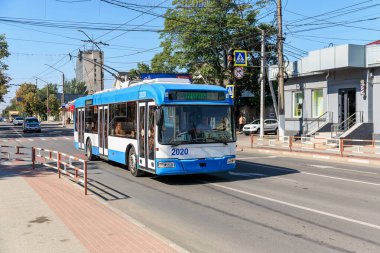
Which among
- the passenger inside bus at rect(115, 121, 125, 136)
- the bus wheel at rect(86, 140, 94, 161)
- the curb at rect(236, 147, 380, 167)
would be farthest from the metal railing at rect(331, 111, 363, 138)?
the passenger inside bus at rect(115, 121, 125, 136)

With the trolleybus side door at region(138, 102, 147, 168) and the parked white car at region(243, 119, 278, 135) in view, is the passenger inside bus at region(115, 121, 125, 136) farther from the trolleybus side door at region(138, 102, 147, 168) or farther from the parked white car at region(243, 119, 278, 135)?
the parked white car at region(243, 119, 278, 135)

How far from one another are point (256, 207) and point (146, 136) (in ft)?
15.2

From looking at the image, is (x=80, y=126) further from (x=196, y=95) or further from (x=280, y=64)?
(x=280, y=64)

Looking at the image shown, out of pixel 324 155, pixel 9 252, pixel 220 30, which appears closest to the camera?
pixel 9 252

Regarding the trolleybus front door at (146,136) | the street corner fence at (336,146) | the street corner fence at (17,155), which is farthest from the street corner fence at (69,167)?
the street corner fence at (336,146)

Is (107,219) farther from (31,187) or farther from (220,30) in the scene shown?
(220,30)

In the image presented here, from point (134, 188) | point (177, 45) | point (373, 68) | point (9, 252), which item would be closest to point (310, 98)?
point (373, 68)

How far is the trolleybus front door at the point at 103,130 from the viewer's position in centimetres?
1641

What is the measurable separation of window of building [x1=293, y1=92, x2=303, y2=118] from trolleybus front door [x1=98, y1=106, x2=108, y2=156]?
18923 mm

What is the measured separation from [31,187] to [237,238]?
651 cm

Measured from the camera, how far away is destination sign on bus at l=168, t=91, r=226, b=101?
465 inches

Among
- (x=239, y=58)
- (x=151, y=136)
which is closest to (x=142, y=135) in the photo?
(x=151, y=136)

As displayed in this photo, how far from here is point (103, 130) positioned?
16688 mm

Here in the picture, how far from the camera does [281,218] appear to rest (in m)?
7.92
